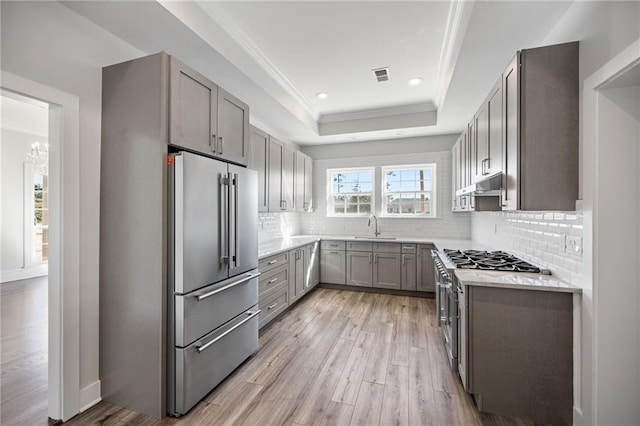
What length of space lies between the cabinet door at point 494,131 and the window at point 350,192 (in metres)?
3.06

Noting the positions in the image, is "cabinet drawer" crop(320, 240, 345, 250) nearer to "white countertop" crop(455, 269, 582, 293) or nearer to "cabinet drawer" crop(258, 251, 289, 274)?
"cabinet drawer" crop(258, 251, 289, 274)

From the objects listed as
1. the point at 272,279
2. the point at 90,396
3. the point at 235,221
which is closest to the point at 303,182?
the point at 272,279

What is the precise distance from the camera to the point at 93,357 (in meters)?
2.06

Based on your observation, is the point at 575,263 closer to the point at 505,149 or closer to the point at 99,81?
the point at 505,149

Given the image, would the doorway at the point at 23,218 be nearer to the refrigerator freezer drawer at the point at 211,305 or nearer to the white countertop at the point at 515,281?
the refrigerator freezer drawer at the point at 211,305

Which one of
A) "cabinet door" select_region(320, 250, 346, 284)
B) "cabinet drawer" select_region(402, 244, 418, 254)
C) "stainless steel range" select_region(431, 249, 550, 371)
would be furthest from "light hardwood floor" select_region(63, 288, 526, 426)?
"cabinet door" select_region(320, 250, 346, 284)

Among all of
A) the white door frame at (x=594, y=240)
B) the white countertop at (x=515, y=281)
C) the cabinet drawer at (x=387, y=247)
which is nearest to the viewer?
the white door frame at (x=594, y=240)

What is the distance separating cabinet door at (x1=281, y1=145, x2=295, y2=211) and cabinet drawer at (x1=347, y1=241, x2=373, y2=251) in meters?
1.15

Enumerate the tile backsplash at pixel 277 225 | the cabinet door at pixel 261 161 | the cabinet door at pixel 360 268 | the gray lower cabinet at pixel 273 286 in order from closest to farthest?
the gray lower cabinet at pixel 273 286 < the cabinet door at pixel 261 161 < the tile backsplash at pixel 277 225 < the cabinet door at pixel 360 268

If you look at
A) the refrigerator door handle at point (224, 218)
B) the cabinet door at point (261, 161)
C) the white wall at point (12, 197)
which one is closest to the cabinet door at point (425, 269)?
the cabinet door at point (261, 161)

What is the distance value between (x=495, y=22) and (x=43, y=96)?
296cm

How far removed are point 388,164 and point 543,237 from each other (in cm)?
325

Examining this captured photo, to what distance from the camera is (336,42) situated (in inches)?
109

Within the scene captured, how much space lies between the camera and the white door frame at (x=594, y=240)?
1.59m
